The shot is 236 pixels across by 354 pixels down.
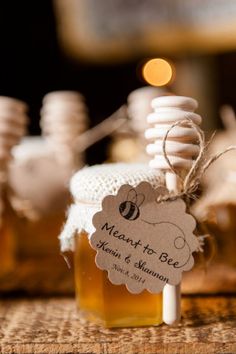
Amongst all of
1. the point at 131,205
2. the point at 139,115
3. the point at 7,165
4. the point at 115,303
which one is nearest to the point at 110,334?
the point at 115,303

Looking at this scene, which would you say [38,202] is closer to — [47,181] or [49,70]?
[47,181]

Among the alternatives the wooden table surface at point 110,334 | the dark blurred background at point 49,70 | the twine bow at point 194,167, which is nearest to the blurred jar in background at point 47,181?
the wooden table surface at point 110,334

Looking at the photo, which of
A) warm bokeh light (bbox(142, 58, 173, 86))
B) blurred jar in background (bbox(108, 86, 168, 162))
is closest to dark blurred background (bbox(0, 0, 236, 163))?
warm bokeh light (bbox(142, 58, 173, 86))

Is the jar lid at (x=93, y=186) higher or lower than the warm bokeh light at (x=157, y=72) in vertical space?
lower

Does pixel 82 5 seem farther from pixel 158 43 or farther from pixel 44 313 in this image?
pixel 44 313

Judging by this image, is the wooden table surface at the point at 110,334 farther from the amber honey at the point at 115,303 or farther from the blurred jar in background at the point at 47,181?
the blurred jar in background at the point at 47,181
